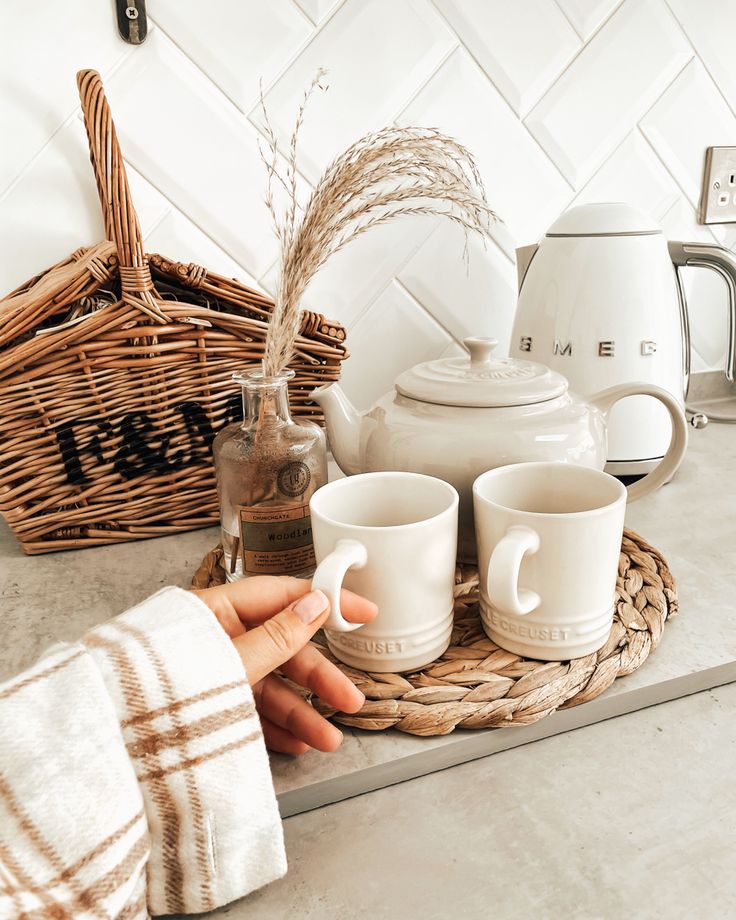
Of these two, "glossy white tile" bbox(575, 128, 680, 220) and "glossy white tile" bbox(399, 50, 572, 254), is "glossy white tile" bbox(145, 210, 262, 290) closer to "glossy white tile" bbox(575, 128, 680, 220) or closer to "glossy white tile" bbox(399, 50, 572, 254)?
"glossy white tile" bbox(399, 50, 572, 254)

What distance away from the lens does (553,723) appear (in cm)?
46

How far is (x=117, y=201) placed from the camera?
0.61 metres

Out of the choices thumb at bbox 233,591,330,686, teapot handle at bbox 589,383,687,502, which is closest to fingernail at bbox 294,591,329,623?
thumb at bbox 233,591,330,686

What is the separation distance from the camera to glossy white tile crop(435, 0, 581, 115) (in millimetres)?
840

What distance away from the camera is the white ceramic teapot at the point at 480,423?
55cm

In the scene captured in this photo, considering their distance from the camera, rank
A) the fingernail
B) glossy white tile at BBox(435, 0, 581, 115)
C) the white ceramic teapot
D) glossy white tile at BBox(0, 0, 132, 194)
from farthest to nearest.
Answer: glossy white tile at BBox(435, 0, 581, 115)
glossy white tile at BBox(0, 0, 132, 194)
the white ceramic teapot
the fingernail

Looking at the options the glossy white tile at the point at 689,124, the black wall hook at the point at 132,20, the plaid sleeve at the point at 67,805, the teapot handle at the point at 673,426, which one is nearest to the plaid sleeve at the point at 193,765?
the plaid sleeve at the point at 67,805

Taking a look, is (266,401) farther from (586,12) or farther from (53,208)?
(586,12)

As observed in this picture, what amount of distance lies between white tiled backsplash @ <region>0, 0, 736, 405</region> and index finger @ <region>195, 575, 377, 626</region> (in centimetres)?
48

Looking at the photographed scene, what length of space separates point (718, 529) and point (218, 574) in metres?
0.46

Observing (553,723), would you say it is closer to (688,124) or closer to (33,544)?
(33,544)

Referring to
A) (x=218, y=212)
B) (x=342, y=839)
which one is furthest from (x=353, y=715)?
(x=218, y=212)

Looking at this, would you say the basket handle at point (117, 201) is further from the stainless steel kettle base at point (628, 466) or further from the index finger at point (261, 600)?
the stainless steel kettle base at point (628, 466)

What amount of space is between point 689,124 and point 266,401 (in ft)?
2.44
